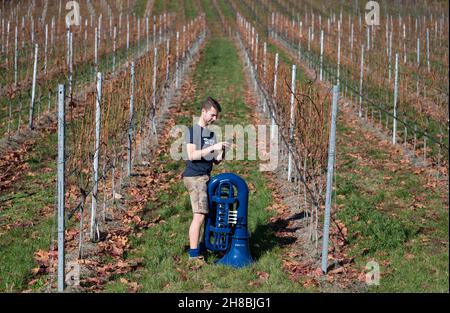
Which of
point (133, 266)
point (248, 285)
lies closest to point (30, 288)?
point (133, 266)

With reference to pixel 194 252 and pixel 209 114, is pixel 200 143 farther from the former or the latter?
pixel 194 252

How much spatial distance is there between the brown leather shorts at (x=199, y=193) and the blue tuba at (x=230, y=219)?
0.07m

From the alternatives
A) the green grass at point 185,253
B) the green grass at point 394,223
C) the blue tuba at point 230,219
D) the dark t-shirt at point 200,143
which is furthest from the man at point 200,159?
the green grass at point 394,223

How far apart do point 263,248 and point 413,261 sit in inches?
58.7

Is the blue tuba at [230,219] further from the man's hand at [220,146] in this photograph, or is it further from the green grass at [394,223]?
the green grass at [394,223]

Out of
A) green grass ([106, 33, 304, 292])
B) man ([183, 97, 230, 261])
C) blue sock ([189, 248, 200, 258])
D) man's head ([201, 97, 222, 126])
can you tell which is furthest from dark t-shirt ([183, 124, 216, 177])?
green grass ([106, 33, 304, 292])

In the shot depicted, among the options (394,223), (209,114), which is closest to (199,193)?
(209,114)

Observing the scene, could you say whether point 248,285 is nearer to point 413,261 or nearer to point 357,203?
point 413,261

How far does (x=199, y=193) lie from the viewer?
518 cm

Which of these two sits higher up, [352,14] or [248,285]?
[352,14]

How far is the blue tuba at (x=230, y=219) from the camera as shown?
5207 millimetres

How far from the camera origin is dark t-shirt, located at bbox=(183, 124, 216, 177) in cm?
511

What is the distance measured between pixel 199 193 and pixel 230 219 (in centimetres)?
40
